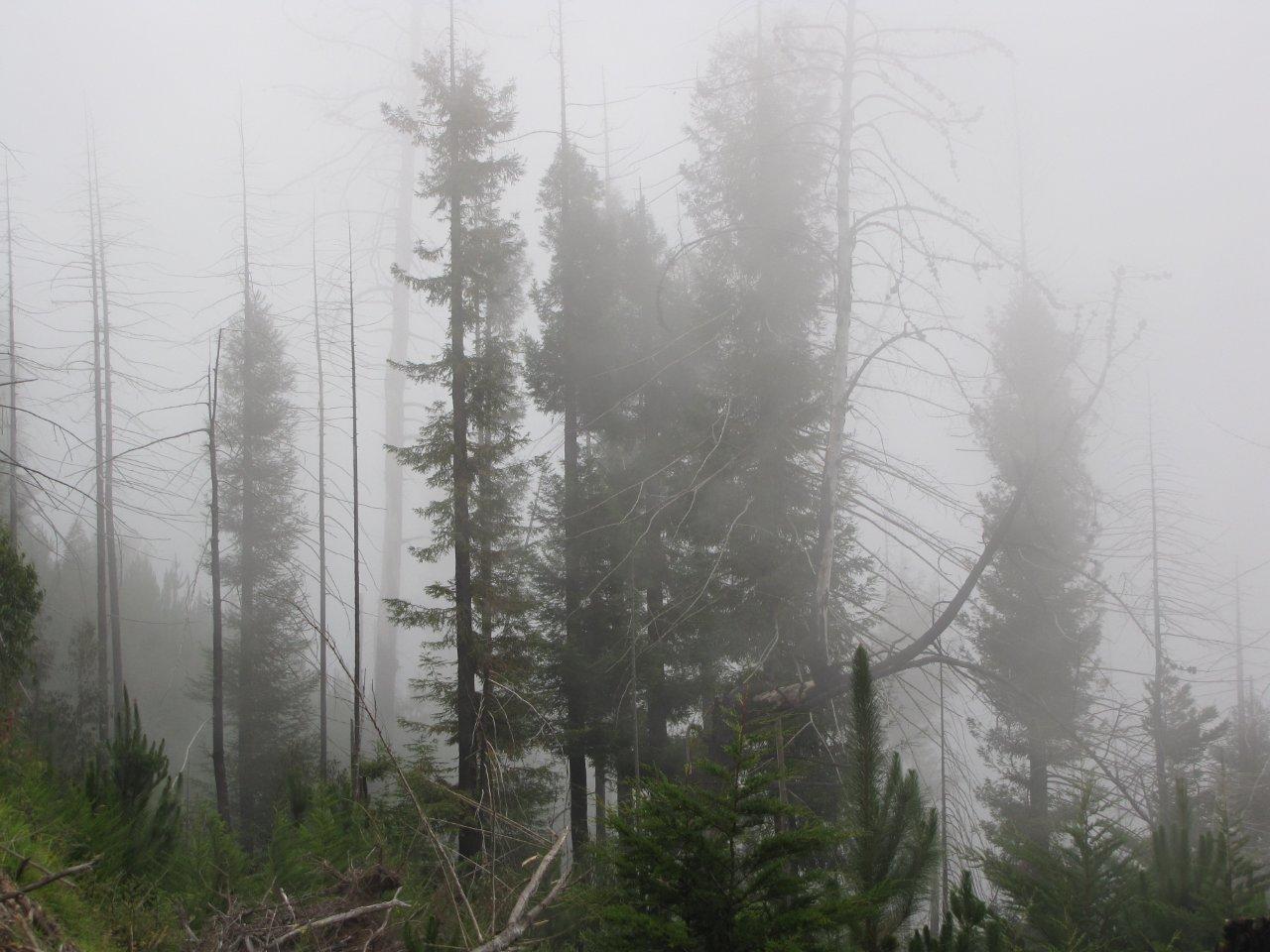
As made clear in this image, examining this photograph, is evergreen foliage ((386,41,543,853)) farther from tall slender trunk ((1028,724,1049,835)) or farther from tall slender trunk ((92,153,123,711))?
tall slender trunk ((92,153,123,711))

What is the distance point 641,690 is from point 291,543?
1434 cm

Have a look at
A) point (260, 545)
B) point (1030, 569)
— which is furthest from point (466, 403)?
point (260, 545)

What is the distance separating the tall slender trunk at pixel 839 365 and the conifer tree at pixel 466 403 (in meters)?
5.59

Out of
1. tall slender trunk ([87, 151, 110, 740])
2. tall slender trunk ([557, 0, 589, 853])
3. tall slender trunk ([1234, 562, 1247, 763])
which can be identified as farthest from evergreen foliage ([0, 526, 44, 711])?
tall slender trunk ([1234, 562, 1247, 763])

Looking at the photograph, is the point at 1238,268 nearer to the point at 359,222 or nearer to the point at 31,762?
A: the point at 359,222

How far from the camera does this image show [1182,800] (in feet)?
14.2

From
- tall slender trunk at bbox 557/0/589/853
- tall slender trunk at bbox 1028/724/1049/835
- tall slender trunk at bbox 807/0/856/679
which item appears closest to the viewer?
tall slender trunk at bbox 807/0/856/679

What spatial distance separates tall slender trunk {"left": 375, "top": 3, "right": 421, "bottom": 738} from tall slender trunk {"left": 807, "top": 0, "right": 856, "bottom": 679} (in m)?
18.7

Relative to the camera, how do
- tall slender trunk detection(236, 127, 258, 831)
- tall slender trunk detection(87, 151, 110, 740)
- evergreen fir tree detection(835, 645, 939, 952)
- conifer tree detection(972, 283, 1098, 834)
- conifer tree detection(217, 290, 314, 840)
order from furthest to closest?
conifer tree detection(217, 290, 314, 840) < tall slender trunk detection(236, 127, 258, 831) < tall slender trunk detection(87, 151, 110, 740) < conifer tree detection(972, 283, 1098, 834) < evergreen fir tree detection(835, 645, 939, 952)

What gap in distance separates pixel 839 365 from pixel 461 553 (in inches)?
264

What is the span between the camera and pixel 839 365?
8.06 meters

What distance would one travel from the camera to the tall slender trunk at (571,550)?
14.0 m

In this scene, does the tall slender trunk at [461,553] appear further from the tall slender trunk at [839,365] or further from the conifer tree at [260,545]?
the conifer tree at [260,545]

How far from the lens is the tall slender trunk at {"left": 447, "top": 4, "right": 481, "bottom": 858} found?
11.4 meters
